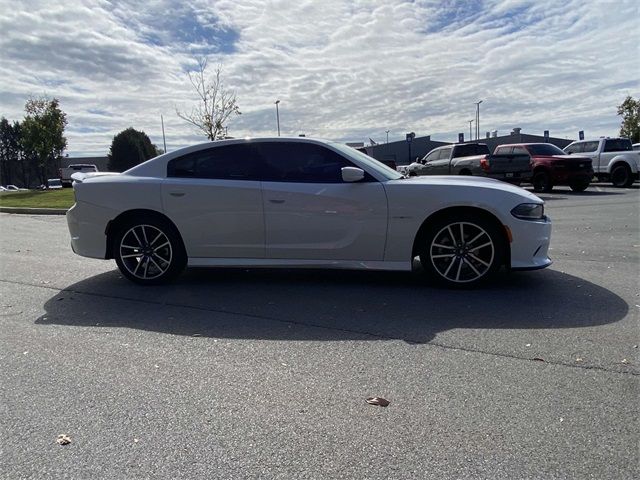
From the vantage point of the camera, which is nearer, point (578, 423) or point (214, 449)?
point (214, 449)

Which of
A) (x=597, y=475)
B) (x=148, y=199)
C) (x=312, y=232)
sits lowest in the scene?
(x=597, y=475)

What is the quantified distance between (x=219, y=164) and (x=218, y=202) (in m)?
0.45

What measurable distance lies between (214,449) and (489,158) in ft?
55.0

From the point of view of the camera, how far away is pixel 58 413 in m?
2.82

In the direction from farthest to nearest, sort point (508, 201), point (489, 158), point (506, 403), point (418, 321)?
point (489, 158), point (508, 201), point (418, 321), point (506, 403)

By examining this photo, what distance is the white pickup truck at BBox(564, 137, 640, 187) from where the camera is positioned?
62.0 ft

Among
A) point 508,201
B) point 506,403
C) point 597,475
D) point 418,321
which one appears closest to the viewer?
point 597,475

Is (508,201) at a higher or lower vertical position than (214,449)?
higher

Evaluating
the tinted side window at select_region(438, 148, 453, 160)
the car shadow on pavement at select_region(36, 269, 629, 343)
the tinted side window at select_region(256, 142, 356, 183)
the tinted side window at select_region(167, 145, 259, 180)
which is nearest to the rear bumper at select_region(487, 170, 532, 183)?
the tinted side window at select_region(438, 148, 453, 160)

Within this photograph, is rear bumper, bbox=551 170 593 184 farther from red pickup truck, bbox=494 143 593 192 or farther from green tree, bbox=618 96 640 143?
green tree, bbox=618 96 640 143

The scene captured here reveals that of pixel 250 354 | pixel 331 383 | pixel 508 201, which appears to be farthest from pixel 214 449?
pixel 508 201

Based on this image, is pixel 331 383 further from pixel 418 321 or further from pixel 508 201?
pixel 508 201

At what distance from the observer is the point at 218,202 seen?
17.5ft

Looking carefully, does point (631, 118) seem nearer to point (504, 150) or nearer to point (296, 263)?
point (504, 150)
